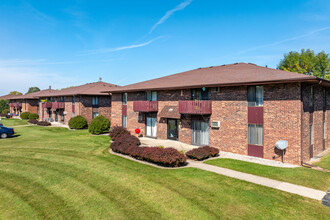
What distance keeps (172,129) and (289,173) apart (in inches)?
449

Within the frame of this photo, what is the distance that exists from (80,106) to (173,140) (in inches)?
722

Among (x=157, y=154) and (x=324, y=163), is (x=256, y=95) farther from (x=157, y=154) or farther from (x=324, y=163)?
(x=157, y=154)

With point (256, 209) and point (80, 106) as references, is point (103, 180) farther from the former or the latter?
point (80, 106)

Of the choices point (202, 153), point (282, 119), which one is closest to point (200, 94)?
point (202, 153)

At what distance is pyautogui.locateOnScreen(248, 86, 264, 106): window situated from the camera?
1425 centimetres

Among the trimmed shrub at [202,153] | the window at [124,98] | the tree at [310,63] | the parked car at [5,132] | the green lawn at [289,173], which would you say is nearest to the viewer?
the green lawn at [289,173]

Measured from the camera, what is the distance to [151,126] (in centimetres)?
2253

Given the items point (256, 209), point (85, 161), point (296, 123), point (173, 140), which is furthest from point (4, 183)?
point (296, 123)

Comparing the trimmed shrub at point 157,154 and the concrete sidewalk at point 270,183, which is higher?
the trimmed shrub at point 157,154

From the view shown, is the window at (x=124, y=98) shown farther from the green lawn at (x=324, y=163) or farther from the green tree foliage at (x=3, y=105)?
the green tree foliage at (x=3, y=105)

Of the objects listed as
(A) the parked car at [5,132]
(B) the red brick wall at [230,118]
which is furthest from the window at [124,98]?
(A) the parked car at [5,132]

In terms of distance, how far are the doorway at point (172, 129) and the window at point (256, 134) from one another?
23.9 feet

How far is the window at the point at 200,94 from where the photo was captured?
684 inches

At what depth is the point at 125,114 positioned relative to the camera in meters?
25.5
